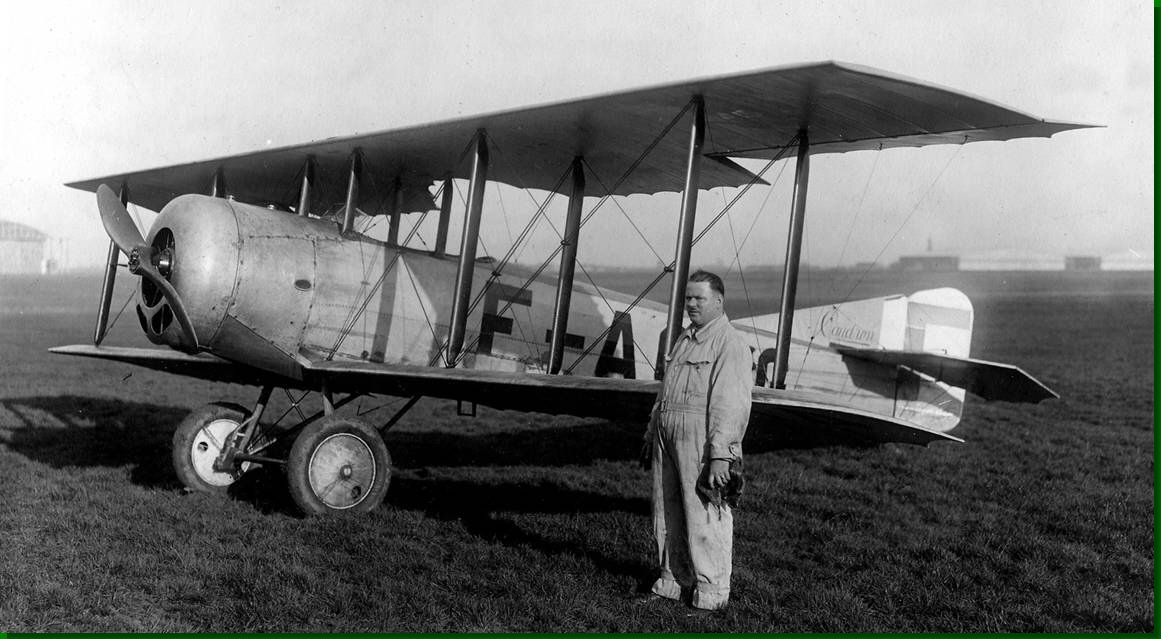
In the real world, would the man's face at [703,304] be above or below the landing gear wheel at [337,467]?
above

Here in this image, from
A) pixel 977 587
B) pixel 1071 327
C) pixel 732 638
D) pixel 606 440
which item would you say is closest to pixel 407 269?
pixel 606 440

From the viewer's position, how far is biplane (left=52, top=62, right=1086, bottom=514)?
5.00 m

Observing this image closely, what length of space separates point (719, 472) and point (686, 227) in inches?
74.5

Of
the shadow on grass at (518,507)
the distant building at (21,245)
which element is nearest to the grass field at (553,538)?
the shadow on grass at (518,507)

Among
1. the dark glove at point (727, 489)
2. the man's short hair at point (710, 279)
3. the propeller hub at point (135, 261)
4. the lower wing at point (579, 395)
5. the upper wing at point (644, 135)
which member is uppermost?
the upper wing at point (644, 135)

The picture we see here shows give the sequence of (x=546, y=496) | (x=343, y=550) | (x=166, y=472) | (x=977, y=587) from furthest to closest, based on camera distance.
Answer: (x=166, y=472)
(x=546, y=496)
(x=343, y=550)
(x=977, y=587)

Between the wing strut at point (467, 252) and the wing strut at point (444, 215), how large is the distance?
112 cm

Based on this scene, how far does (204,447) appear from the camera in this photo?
6.41 m

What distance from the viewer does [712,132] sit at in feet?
19.6

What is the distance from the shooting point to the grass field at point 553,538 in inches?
156

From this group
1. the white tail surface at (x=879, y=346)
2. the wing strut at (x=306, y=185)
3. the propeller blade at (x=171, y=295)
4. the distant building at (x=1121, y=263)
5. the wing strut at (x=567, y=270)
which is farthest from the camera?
the distant building at (x=1121, y=263)

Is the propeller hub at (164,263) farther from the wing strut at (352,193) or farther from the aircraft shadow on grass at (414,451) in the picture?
the aircraft shadow on grass at (414,451)

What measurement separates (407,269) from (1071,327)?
29.0m

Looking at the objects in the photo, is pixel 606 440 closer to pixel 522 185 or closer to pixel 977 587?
pixel 522 185
